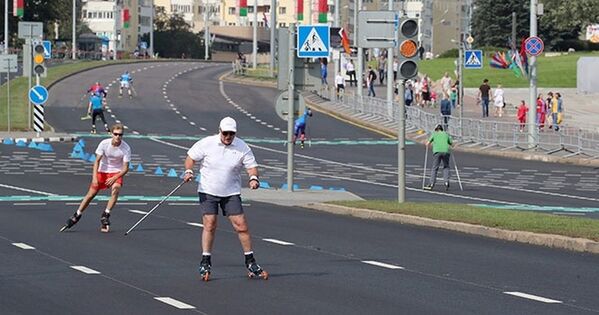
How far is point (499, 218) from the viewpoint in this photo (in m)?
23.5

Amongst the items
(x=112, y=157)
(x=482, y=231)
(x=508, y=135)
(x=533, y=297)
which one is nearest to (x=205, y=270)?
(x=533, y=297)

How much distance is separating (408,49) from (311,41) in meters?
4.61

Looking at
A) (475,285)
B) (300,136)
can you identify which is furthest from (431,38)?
(475,285)

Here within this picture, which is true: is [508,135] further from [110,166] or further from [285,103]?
[110,166]

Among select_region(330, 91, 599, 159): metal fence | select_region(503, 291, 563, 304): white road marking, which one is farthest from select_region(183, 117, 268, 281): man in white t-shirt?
select_region(330, 91, 599, 159): metal fence

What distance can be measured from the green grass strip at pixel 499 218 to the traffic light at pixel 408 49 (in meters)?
2.37

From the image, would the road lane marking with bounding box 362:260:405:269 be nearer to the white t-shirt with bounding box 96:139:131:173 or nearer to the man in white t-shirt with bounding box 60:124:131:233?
the man in white t-shirt with bounding box 60:124:131:233

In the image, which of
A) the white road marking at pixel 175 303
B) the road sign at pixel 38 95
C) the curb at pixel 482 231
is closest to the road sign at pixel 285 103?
the curb at pixel 482 231

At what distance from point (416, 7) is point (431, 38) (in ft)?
36.6

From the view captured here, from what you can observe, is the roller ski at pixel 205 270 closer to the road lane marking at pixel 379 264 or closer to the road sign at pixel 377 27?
the road lane marking at pixel 379 264

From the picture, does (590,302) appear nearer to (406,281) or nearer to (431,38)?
(406,281)

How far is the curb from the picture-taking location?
20.0 metres

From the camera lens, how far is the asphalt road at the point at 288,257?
1402 cm

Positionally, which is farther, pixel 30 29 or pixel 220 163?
pixel 30 29
